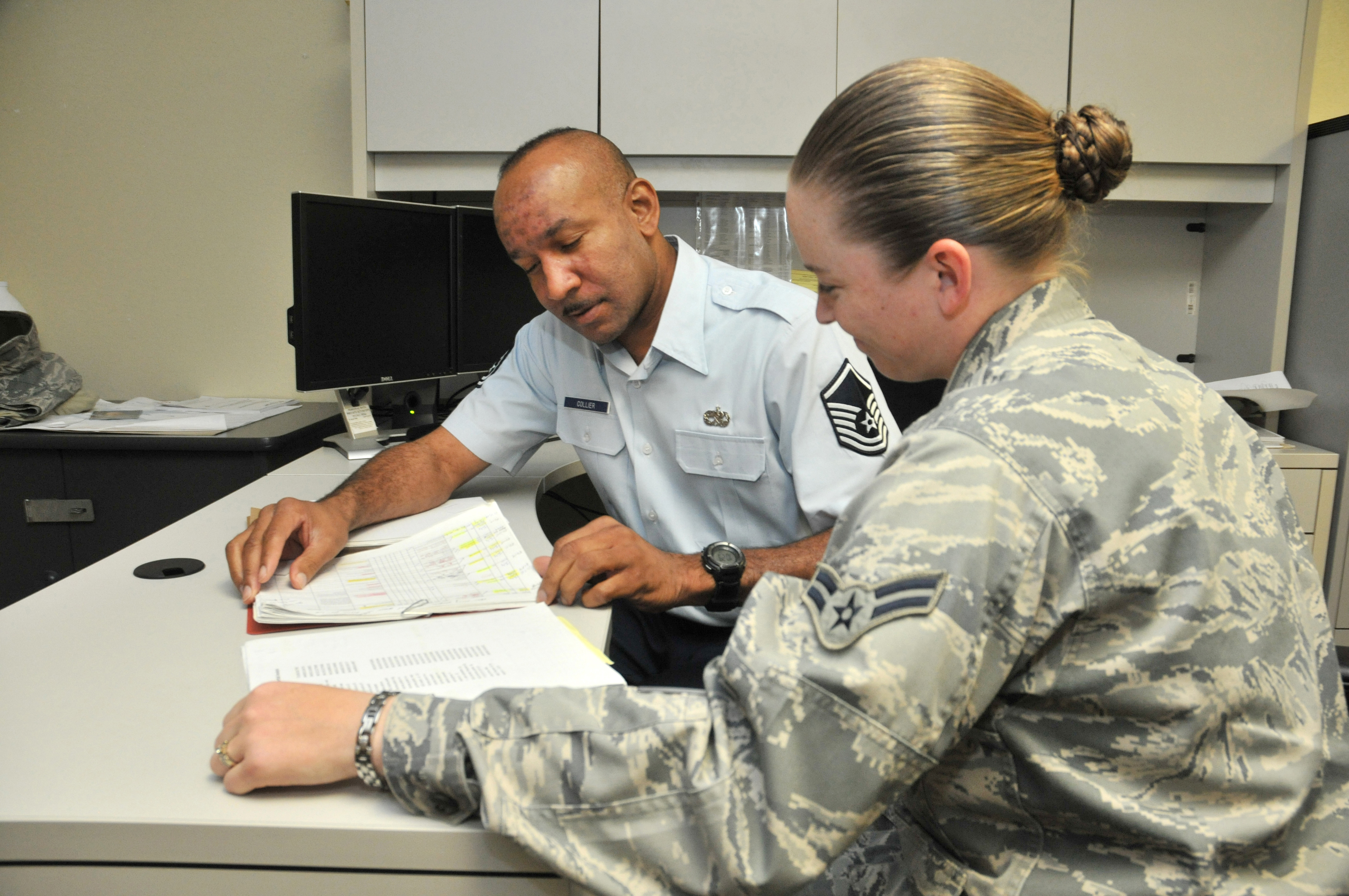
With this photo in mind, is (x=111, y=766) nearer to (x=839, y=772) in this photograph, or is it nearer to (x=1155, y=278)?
(x=839, y=772)

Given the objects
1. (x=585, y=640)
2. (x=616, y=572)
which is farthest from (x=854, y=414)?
(x=585, y=640)

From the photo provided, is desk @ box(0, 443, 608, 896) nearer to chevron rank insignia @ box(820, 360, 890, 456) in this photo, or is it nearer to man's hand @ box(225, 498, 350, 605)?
man's hand @ box(225, 498, 350, 605)

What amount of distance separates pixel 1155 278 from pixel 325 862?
2454 mm

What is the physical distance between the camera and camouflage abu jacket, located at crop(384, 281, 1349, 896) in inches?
19.6

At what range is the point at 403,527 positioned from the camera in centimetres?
122

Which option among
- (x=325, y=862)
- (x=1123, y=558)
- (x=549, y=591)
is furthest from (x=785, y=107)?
(x=325, y=862)

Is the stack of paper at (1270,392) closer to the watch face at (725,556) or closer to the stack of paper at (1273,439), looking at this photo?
the stack of paper at (1273,439)

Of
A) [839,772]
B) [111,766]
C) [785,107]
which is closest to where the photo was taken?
[839,772]

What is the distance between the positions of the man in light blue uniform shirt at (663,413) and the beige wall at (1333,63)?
6.24 ft

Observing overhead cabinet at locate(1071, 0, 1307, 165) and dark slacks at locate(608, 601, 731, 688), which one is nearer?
dark slacks at locate(608, 601, 731, 688)

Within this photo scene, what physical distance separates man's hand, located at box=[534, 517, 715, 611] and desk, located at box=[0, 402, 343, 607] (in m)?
1.00

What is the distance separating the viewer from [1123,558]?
1.69ft

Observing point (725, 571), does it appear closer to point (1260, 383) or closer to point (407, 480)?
point (407, 480)

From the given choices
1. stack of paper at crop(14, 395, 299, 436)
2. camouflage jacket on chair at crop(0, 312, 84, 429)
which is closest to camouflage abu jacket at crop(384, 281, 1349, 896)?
stack of paper at crop(14, 395, 299, 436)
